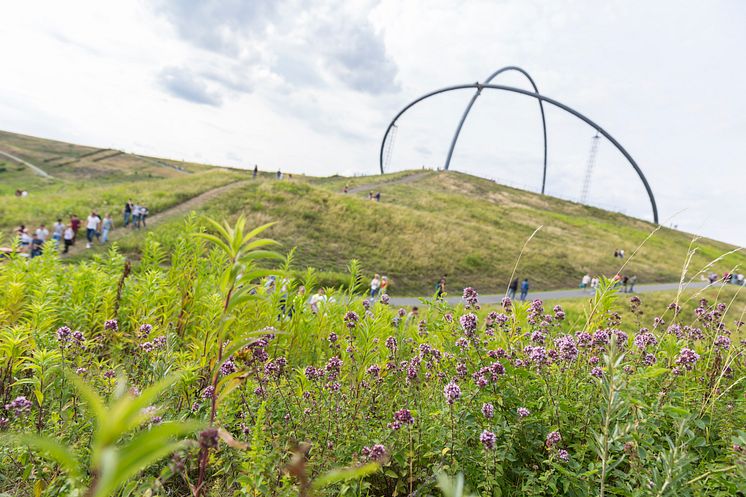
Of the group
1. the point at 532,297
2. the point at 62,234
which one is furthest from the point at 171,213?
the point at 532,297

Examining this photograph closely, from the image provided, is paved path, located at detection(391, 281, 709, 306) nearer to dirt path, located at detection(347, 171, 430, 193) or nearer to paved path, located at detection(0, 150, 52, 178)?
dirt path, located at detection(347, 171, 430, 193)

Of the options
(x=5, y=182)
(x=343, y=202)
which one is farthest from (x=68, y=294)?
(x=5, y=182)

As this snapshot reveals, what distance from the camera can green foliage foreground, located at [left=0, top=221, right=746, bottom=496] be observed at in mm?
2182

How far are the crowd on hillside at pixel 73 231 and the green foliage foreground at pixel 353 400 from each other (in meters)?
Result: 15.8

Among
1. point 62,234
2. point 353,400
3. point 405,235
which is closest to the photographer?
point 353,400

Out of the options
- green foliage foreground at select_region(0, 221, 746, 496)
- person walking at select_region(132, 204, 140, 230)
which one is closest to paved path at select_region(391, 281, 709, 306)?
person walking at select_region(132, 204, 140, 230)

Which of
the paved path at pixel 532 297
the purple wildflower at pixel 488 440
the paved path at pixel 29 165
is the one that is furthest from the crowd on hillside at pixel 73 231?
the paved path at pixel 29 165

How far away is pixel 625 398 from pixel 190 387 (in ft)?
9.52

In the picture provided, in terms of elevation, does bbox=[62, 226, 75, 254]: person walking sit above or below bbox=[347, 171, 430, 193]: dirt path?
below

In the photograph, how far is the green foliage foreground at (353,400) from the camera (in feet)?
7.16

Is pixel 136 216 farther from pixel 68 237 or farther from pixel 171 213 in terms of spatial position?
pixel 68 237

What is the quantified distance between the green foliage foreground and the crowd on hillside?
15.8 metres

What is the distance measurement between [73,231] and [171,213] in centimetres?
896

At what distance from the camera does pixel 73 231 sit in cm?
2092
